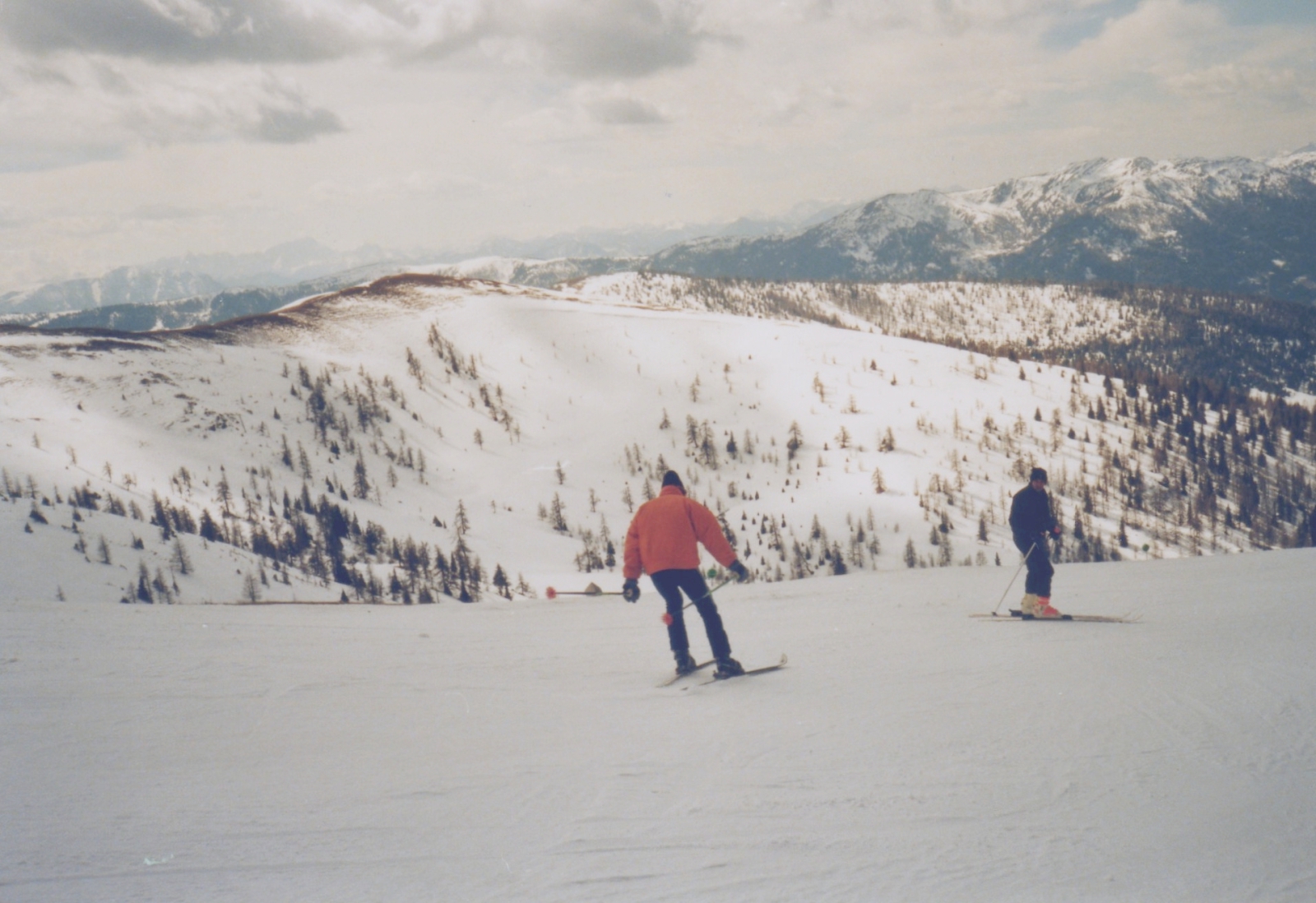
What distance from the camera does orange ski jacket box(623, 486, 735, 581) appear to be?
1011cm

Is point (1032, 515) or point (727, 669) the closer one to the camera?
point (727, 669)

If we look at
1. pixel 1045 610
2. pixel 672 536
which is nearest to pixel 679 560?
pixel 672 536

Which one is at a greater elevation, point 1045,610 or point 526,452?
point 526,452

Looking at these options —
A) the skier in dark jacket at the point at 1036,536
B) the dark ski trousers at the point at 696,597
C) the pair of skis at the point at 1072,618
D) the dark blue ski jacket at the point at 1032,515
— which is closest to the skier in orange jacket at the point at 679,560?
the dark ski trousers at the point at 696,597

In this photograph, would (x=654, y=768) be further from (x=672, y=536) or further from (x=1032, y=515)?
(x=1032, y=515)

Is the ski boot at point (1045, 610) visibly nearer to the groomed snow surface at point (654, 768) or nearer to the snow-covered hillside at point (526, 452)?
the groomed snow surface at point (654, 768)

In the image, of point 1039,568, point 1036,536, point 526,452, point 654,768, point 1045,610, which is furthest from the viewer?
point 526,452

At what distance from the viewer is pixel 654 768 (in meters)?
6.75

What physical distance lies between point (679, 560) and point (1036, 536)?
25.4 ft

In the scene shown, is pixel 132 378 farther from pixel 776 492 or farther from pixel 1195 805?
pixel 1195 805

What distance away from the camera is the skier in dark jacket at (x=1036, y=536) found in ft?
44.4

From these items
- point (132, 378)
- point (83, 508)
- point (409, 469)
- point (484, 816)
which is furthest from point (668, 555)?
point (132, 378)

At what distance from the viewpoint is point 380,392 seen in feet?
204

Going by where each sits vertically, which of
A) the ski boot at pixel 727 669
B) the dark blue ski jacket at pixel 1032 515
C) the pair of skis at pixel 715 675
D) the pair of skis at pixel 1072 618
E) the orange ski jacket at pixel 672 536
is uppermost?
the orange ski jacket at pixel 672 536
